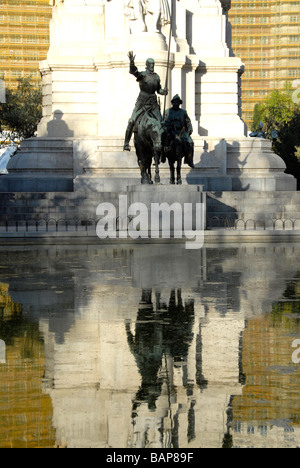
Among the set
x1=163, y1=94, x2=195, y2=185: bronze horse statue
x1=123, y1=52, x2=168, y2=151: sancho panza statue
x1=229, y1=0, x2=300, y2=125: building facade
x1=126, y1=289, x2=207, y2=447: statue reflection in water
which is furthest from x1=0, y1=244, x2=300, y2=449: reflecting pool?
x1=229, y1=0, x2=300, y2=125: building facade

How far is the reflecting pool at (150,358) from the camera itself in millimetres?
7301

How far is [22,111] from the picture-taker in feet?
203

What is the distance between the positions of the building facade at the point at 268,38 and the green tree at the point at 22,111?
40.2 m

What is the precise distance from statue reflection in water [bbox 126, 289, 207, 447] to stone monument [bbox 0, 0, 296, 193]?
919 inches

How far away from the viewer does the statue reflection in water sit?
26.0ft

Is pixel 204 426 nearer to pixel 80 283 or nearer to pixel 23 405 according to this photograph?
pixel 23 405

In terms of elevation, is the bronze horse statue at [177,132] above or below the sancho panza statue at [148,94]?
below

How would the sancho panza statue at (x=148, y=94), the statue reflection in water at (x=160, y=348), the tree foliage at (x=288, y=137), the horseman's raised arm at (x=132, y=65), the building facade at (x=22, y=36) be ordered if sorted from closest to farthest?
the statue reflection in water at (x=160, y=348)
the horseman's raised arm at (x=132, y=65)
the sancho panza statue at (x=148, y=94)
the tree foliage at (x=288, y=137)
the building facade at (x=22, y=36)

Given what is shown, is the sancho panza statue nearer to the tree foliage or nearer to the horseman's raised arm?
the horseman's raised arm

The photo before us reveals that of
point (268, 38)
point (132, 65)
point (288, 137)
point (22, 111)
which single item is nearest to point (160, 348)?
point (132, 65)

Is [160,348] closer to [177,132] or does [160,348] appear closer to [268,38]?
[177,132]

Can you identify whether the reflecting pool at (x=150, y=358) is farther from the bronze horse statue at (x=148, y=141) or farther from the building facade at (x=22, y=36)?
the building facade at (x=22, y=36)

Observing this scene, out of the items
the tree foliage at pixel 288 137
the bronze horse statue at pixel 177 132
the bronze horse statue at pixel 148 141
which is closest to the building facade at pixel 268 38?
the tree foliage at pixel 288 137

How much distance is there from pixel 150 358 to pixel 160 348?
1.81 ft
